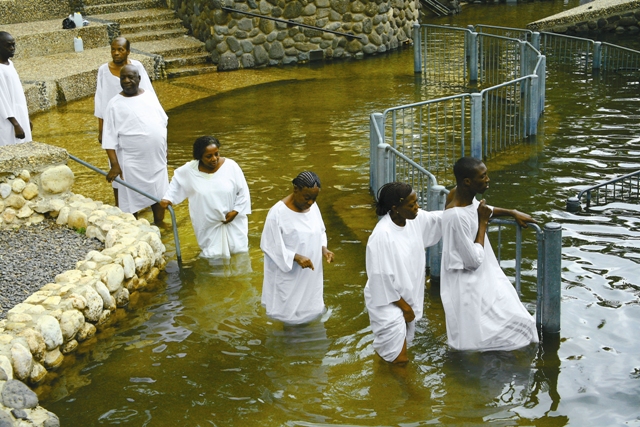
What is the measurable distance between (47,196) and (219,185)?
211cm

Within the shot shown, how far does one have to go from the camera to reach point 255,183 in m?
11.1

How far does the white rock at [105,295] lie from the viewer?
743cm

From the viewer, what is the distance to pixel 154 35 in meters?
19.3

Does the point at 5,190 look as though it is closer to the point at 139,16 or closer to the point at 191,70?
the point at 191,70

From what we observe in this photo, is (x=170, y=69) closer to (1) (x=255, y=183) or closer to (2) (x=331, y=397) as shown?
(1) (x=255, y=183)

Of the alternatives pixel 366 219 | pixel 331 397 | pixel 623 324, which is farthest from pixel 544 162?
pixel 331 397

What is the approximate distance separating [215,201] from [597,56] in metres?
10.7

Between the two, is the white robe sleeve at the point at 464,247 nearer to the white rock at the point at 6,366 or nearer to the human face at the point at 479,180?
the human face at the point at 479,180

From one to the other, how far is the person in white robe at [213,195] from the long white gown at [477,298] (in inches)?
111

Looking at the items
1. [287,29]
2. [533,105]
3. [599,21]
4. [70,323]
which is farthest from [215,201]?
[599,21]

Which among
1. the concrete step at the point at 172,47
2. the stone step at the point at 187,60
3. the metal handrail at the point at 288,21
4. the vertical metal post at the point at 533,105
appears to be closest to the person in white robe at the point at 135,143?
the vertical metal post at the point at 533,105

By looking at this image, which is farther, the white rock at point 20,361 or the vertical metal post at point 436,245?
the vertical metal post at point 436,245

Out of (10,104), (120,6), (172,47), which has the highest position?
(120,6)

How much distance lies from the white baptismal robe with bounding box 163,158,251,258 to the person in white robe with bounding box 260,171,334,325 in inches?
59.6
